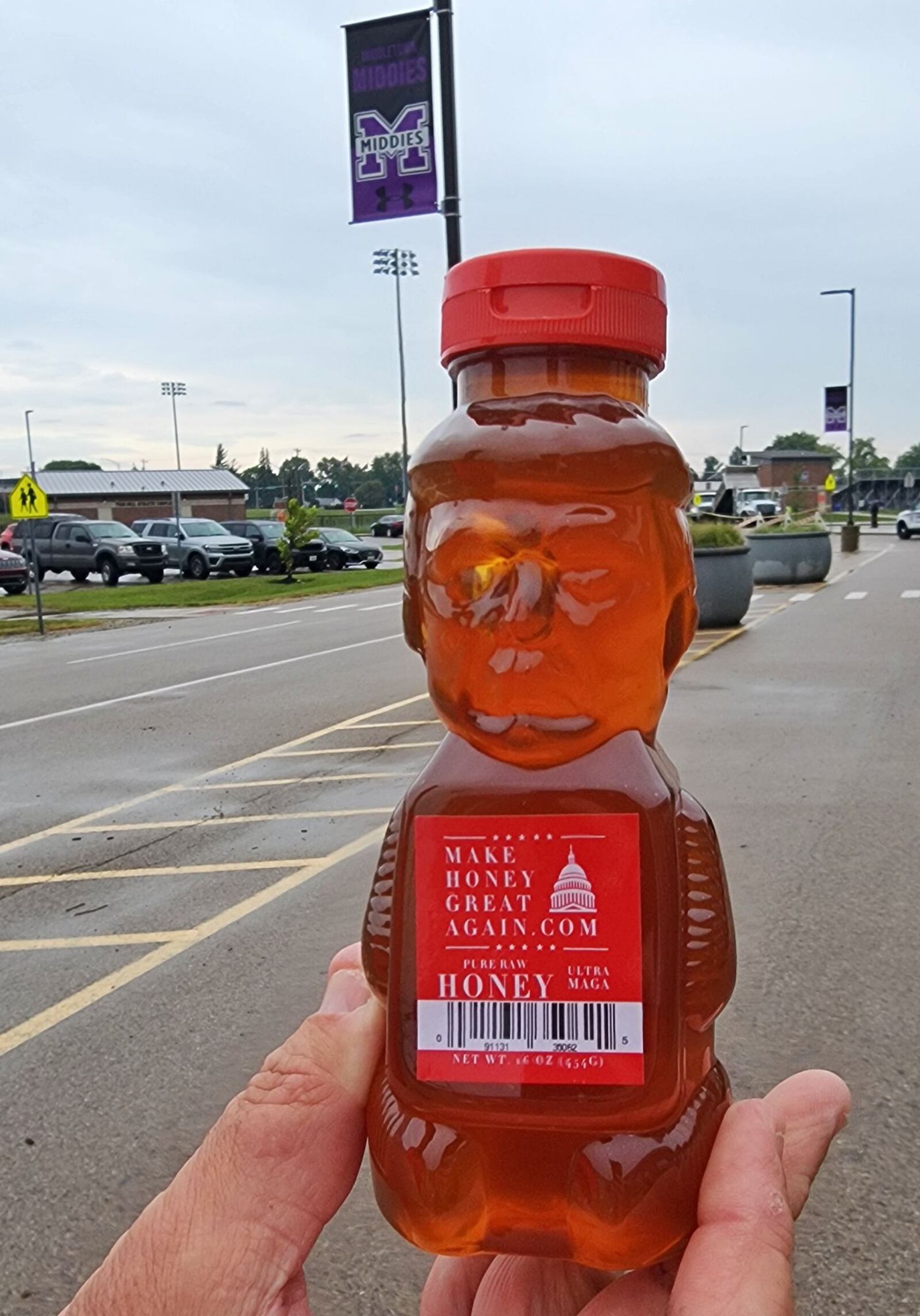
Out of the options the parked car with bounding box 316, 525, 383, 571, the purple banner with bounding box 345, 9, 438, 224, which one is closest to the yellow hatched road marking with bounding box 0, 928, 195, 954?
the purple banner with bounding box 345, 9, 438, 224

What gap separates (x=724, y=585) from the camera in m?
15.9

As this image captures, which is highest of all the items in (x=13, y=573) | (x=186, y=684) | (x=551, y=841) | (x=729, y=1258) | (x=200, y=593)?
(x=551, y=841)

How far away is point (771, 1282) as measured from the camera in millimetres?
1154

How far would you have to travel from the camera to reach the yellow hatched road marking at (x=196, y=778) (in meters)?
6.77

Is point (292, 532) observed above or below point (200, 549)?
above

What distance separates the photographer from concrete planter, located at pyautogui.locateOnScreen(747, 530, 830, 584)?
24.5 meters

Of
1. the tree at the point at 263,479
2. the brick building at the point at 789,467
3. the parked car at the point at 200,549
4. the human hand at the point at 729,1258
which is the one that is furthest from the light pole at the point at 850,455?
the tree at the point at 263,479

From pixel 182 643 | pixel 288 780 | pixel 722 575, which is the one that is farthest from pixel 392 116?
pixel 182 643

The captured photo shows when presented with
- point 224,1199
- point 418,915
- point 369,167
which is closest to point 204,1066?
point 224,1199

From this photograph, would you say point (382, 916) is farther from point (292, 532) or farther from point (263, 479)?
point (263, 479)

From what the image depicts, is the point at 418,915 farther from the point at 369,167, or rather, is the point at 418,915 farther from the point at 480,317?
the point at 369,167

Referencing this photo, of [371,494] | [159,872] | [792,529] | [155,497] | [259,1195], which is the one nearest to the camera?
[259,1195]

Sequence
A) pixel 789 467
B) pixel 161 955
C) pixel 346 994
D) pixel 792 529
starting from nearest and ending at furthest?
pixel 346 994 → pixel 161 955 → pixel 792 529 → pixel 789 467

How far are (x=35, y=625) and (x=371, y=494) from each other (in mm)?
107078
